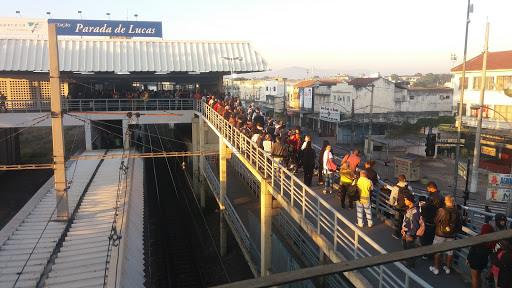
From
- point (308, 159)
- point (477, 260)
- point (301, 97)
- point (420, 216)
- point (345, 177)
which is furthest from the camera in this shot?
point (301, 97)

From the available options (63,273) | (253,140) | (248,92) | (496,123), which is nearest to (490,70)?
(496,123)

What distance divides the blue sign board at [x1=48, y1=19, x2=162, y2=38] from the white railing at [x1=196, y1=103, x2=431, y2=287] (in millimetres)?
12454

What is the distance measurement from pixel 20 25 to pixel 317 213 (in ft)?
118

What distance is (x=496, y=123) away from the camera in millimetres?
33406

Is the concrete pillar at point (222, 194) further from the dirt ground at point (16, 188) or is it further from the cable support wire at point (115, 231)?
the dirt ground at point (16, 188)

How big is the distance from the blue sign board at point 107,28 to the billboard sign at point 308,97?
103ft

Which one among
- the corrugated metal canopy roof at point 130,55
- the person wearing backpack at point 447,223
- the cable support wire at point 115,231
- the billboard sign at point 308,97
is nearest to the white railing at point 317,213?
the person wearing backpack at point 447,223

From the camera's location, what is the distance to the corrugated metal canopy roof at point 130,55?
28500 millimetres

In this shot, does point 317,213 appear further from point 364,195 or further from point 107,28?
point 107,28

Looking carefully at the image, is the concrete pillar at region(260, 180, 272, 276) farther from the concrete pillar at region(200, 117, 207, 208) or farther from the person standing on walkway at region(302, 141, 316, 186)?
the concrete pillar at region(200, 117, 207, 208)

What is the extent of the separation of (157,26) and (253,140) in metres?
26.5

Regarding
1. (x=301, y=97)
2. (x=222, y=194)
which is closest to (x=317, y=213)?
(x=222, y=194)

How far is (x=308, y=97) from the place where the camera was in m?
63.8

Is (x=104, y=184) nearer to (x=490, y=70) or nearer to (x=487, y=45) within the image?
(x=487, y=45)
